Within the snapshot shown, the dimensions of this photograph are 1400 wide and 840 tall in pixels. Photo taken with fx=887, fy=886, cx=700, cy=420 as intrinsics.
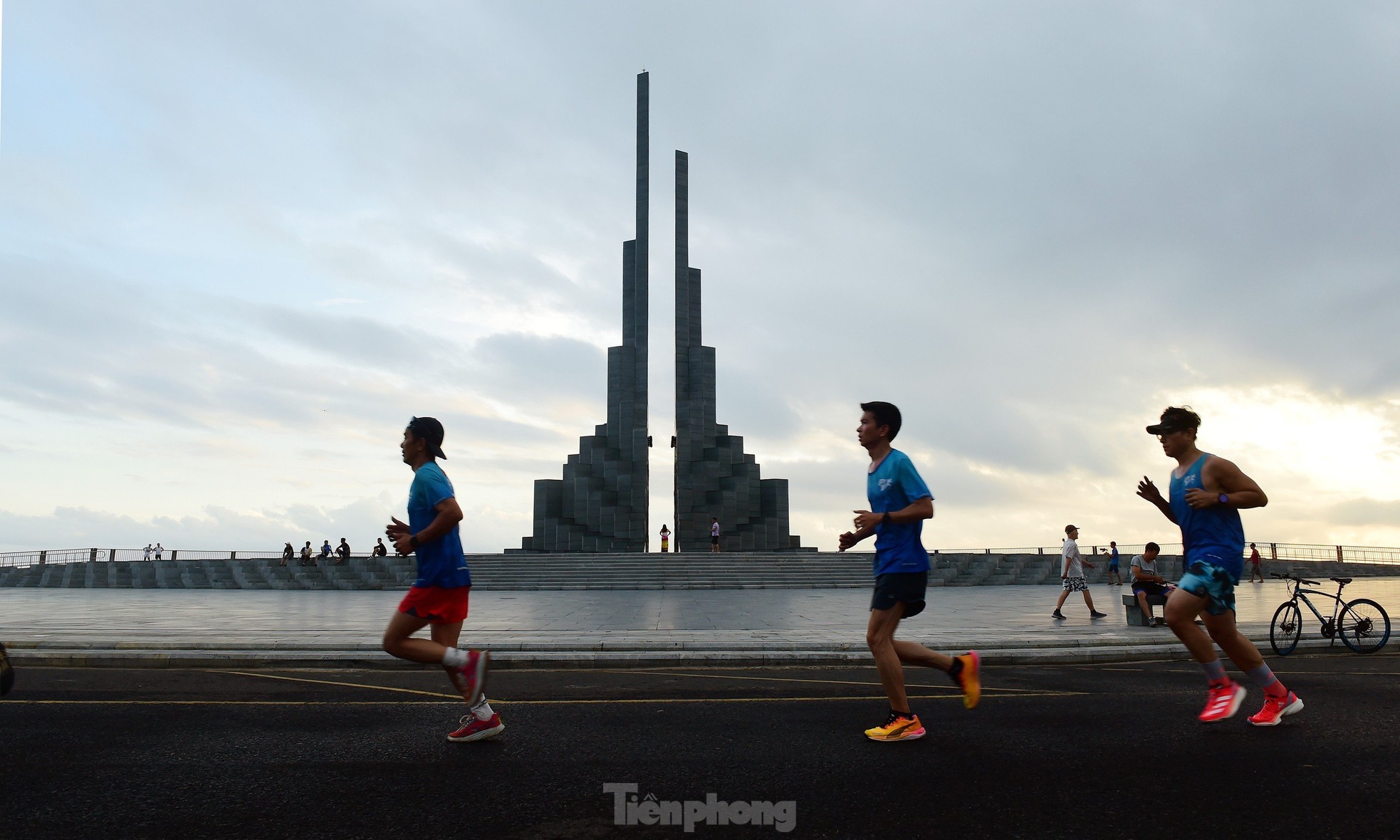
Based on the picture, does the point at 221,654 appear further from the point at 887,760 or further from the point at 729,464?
the point at 729,464

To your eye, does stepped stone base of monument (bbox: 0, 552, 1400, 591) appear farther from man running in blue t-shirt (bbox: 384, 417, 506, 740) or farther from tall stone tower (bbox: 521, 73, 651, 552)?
man running in blue t-shirt (bbox: 384, 417, 506, 740)

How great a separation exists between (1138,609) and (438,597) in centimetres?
1112

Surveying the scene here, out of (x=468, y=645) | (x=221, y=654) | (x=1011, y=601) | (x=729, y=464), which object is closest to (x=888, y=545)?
(x=468, y=645)

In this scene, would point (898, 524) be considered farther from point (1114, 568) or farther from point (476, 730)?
point (1114, 568)

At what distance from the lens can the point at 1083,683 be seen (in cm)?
727

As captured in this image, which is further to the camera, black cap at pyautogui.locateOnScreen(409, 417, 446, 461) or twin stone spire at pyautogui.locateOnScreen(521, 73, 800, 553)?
twin stone spire at pyautogui.locateOnScreen(521, 73, 800, 553)

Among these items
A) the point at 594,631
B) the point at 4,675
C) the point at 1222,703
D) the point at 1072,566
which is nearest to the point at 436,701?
the point at 4,675

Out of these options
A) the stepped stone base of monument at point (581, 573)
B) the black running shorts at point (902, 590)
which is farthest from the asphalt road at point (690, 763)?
the stepped stone base of monument at point (581, 573)

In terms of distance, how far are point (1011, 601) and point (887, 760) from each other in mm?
17036

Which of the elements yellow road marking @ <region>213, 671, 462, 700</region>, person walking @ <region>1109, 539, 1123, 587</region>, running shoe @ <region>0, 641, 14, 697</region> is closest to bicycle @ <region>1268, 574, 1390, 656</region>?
yellow road marking @ <region>213, 671, 462, 700</region>

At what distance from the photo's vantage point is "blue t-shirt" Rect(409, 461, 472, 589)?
4871 millimetres

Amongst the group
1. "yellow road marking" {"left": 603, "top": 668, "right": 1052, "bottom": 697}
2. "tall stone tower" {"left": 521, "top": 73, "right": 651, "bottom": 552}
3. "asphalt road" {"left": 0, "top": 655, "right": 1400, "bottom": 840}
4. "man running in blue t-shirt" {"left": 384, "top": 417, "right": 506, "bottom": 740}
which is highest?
"tall stone tower" {"left": 521, "top": 73, "right": 651, "bottom": 552}

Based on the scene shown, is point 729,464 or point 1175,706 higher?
point 729,464

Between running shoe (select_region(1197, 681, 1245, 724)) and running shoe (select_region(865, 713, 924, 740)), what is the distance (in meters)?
1.85
